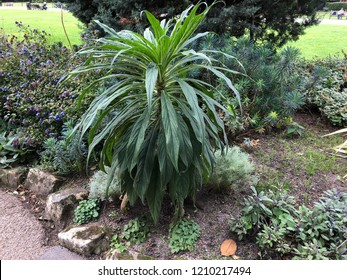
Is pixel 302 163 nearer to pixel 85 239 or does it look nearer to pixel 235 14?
pixel 85 239

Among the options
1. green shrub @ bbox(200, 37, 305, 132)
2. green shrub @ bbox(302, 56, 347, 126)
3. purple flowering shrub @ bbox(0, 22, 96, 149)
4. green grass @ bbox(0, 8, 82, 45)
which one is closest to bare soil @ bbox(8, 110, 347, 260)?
green shrub @ bbox(200, 37, 305, 132)

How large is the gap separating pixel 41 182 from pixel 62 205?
0.60 metres

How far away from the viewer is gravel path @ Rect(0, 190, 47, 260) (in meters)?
2.56

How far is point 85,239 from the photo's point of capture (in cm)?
243

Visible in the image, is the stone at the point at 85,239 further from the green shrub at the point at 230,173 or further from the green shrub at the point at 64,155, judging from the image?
the green shrub at the point at 230,173

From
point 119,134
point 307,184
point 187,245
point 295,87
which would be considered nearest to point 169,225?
point 187,245

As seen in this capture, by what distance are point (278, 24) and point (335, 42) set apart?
630cm

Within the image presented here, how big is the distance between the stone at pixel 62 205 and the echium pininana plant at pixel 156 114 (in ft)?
2.47

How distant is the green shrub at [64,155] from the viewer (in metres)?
3.15

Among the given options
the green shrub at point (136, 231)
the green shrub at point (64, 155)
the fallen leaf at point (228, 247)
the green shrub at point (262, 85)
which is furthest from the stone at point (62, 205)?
the green shrub at point (262, 85)

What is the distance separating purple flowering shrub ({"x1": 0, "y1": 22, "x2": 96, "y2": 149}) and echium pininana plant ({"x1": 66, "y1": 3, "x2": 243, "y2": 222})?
139cm

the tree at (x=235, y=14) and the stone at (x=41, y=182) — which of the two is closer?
the stone at (x=41, y=182)

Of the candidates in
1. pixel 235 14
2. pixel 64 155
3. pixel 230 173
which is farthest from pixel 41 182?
pixel 235 14

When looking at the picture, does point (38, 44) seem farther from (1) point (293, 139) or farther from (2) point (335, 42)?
(2) point (335, 42)
